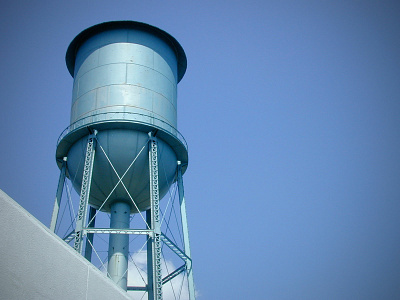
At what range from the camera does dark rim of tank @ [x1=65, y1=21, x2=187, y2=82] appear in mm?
15555

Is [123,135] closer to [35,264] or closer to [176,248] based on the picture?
[176,248]

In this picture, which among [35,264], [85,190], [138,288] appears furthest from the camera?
[138,288]

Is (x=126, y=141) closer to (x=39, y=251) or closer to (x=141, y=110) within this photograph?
(x=141, y=110)

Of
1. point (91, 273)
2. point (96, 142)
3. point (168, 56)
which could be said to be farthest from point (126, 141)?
Result: point (91, 273)

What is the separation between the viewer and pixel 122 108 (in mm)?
13945

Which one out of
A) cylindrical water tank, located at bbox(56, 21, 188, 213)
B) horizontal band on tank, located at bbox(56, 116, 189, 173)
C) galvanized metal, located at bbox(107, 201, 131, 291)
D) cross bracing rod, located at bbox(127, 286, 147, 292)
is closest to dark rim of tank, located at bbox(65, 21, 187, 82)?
cylindrical water tank, located at bbox(56, 21, 188, 213)

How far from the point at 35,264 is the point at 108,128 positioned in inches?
425

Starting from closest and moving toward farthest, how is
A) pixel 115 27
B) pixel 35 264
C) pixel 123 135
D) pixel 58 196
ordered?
1. pixel 35 264
2. pixel 123 135
3. pixel 58 196
4. pixel 115 27

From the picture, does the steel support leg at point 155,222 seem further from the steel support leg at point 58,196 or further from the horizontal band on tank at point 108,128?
the steel support leg at point 58,196

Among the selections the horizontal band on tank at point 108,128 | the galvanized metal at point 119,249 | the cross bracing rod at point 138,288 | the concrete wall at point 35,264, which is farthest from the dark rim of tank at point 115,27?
the concrete wall at point 35,264

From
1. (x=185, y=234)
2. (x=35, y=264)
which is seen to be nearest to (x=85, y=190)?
(x=185, y=234)

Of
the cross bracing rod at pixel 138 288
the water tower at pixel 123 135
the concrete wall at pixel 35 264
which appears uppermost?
the water tower at pixel 123 135

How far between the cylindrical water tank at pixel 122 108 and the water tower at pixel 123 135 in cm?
4

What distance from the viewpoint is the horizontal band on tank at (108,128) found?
44.9 ft
